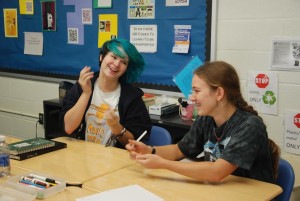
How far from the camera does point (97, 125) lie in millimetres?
2305

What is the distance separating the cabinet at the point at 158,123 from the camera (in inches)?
103

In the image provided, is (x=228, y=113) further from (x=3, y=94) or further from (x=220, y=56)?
(x=3, y=94)

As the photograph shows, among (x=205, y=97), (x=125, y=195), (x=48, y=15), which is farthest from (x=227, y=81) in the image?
(x=48, y=15)

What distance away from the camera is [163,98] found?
10.1ft

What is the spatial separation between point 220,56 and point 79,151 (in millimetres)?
1312

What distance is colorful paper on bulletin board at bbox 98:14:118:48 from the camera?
10.8 ft

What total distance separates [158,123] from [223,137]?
0.97 m

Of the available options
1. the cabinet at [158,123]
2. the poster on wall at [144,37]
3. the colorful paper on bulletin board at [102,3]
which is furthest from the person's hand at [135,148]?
the colorful paper on bulletin board at [102,3]

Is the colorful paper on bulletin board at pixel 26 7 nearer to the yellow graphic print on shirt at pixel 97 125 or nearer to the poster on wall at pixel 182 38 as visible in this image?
the poster on wall at pixel 182 38

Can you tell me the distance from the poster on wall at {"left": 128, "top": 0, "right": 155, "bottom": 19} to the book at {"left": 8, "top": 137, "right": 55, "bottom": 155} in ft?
4.81

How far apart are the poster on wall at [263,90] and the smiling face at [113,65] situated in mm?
923

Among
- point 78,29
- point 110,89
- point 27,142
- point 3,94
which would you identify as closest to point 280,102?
point 110,89

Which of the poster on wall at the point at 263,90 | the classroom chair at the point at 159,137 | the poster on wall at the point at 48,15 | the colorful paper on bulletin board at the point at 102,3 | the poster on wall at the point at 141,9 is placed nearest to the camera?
the classroom chair at the point at 159,137

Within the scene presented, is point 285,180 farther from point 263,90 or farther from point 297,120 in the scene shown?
point 263,90
